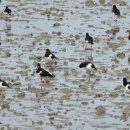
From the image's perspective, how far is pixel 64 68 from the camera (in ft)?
117

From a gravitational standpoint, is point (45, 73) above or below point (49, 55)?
below

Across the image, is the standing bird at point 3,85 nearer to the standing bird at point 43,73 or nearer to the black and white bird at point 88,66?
the standing bird at point 43,73

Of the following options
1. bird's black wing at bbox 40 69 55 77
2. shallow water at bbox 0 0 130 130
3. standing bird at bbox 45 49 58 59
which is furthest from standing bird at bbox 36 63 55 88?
standing bird at bbox 45 49 58 59

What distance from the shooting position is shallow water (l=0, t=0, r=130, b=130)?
27422 mm

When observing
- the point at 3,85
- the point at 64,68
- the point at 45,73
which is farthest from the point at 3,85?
the point at 64,68

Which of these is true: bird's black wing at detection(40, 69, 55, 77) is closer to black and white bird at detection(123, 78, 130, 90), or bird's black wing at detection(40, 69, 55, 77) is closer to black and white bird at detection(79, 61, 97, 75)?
black and white bird at detection(79, 61, 97, 75)

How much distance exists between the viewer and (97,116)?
90.8 ft

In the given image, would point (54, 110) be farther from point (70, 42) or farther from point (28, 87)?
point (70, 42)

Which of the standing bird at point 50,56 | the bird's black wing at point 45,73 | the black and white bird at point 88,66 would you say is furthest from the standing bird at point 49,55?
the bird's black wing at point 45,73

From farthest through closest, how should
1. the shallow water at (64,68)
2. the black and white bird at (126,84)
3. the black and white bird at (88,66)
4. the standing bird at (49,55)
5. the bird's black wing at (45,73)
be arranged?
the standing bird at (49,55)
the black and white bird at (88,66)
the bird's black wing at (45,73)
the black and white bird at (126,84)
the shallow water at (64,68)

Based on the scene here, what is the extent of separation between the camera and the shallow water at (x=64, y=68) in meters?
27.4

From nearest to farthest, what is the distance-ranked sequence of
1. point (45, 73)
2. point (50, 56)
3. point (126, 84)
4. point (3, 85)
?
point (3, 85), point (126, 84), point (45, 73), point (50, 56)

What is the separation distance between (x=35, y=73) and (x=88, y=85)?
10.2 feet

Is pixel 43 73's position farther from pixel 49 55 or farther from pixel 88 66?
pixel 49 55
